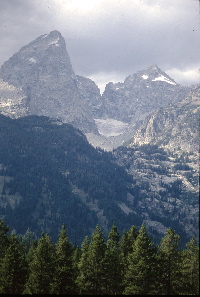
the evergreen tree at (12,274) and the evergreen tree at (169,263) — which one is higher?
the evergreen tree at (169,263)

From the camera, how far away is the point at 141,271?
78.1m

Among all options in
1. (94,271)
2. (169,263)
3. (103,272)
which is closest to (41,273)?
(94,271)

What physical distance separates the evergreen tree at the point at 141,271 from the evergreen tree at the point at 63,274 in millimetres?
11733

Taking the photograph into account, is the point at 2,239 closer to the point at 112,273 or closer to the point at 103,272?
the point at 103,272

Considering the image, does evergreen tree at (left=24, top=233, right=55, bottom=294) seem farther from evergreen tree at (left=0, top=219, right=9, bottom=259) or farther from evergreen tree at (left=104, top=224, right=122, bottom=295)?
evergreen tree at (left=0, top=219, right=9, bottom=259)

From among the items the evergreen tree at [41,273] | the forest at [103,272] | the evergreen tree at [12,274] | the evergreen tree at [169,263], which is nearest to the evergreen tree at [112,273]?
the forest at [103,272]

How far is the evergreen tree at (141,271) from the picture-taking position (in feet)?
252

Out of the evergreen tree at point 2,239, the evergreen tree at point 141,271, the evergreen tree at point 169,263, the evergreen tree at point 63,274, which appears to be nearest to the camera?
the evergreen tree at point 141,271

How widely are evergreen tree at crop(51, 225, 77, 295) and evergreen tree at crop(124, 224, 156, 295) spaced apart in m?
11.7

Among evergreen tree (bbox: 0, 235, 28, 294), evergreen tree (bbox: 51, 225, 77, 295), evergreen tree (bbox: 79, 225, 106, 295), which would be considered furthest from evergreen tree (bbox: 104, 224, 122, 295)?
evergreen tree (bbox: 0, 235, 28, 294)

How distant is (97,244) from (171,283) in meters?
17.6

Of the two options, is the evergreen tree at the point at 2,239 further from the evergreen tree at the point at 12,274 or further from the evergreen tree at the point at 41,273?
the evergreen tree at the point at 41,273

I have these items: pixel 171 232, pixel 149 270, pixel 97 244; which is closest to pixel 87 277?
pixel 97 244

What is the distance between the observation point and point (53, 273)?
268 ft
